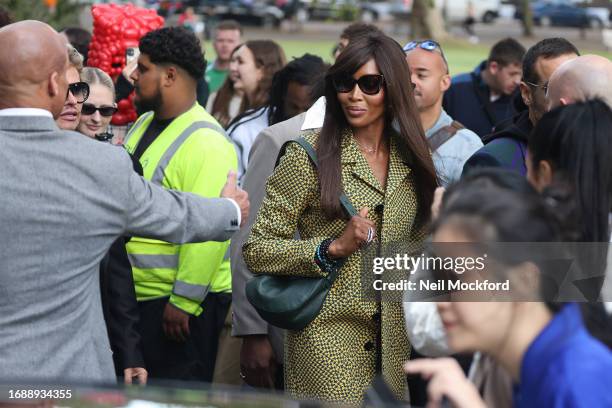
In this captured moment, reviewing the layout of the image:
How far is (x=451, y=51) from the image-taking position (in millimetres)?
40188

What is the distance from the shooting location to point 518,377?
2.43m

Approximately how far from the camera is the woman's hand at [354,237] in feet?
13.4

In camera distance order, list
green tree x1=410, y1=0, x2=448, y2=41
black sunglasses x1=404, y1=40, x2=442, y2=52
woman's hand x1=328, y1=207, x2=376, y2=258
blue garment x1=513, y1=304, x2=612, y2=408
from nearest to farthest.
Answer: blue garment x1=513, y1=304, x2=612, y2=408
woman's hand x1=328, y1=207, x2=376, y2=258
black sunglasses x1=404, y1=40, x2=442, y2=52
green tree x1=410, y1=0, x2=448, y2=41

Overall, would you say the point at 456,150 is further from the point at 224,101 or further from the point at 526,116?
the point at 224,101

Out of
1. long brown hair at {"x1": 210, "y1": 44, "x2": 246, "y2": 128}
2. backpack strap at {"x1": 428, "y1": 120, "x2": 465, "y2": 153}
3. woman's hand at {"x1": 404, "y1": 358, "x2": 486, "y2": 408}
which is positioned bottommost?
long brown hair at {"x1": 210, "y1": 44, "x2": 246, "y2": 128}

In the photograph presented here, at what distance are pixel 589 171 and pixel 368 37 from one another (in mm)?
1799

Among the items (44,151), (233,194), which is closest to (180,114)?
(233,194)

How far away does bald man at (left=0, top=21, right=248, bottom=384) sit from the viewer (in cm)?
338

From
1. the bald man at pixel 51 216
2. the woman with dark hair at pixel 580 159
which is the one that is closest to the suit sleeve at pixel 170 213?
the bald man at pixel 51 216

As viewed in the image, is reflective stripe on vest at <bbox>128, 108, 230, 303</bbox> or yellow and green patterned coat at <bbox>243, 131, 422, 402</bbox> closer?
yellow and green patterned coat at <bbox>243, 131, 422, 402</bbox>

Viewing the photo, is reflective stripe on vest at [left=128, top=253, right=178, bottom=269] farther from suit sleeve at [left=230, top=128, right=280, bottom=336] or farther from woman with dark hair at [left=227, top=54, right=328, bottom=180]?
woman with dark hair at [left=227, top=54, right=328, bottom=180]

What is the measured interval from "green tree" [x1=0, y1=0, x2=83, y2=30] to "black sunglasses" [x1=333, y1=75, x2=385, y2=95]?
7.36 metres

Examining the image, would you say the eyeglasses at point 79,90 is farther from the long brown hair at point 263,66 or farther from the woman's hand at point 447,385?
the long brown hair at point 263,66

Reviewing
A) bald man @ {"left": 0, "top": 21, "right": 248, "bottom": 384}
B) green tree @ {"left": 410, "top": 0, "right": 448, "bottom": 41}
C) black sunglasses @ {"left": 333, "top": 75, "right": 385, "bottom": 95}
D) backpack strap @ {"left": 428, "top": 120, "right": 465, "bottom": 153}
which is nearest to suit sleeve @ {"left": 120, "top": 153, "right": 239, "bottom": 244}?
bald man @ {"left": 0, "top": 21, "right": 248, "bottom": 384}
